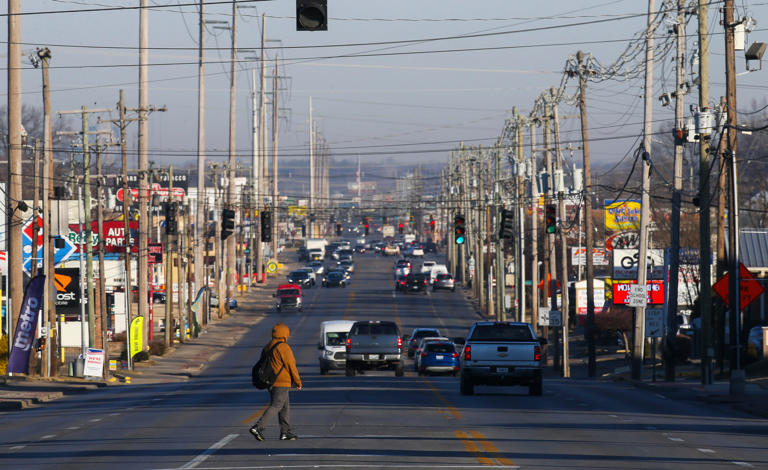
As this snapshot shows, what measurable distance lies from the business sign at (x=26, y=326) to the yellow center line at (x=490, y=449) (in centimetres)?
2359

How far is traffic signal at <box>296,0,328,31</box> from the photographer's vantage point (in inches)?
624

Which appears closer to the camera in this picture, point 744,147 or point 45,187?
point 45,187

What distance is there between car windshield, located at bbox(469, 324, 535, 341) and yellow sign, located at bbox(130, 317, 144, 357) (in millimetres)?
29141

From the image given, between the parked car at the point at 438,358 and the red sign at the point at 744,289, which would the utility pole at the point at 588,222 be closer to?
the parked car at the point at 438,358

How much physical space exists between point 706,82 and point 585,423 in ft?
51.3

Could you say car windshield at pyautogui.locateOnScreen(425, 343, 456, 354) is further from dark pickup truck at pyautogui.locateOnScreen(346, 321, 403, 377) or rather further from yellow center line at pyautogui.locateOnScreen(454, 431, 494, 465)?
yellow center line at pyautogui.locateOnScreen(454, 431, 494, 465)

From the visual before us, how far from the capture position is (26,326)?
38469 millimetres

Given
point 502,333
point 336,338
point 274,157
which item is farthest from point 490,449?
point 274,157

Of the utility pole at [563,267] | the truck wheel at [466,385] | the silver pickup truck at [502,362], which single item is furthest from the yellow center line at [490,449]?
the utility pole at [563,267]

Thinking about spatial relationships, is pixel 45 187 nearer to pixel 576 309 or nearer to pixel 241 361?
pixel 241 361

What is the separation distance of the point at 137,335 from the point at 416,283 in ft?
167

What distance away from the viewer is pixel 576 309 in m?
76.0

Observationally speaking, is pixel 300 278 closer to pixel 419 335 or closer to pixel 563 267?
pixel 419 335

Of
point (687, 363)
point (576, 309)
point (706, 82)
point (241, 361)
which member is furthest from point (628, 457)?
point (576, 309)
